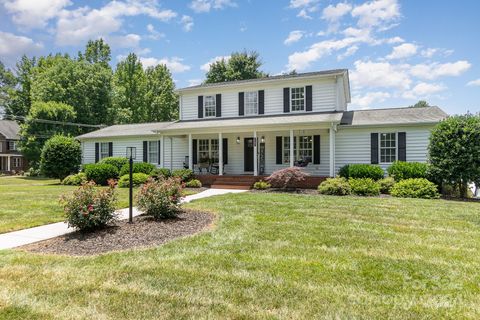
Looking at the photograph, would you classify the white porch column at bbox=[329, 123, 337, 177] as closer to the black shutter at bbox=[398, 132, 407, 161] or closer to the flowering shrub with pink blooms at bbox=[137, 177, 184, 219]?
the black shutter at bbox=[398, 132, 407, 161]

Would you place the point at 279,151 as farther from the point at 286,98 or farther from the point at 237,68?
the point at 237,68

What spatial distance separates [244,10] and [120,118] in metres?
25.3

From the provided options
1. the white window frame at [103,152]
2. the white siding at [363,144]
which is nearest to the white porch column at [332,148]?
the white siding at [363,144]

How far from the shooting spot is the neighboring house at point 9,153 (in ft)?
132

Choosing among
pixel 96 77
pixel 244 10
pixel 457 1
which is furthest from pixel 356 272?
pixel 96 77

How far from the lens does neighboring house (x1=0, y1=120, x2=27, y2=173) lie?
132ft

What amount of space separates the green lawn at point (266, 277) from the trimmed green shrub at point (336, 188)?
235 inches

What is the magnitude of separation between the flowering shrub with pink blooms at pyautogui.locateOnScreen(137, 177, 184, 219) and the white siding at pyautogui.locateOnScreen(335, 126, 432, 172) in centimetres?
1054

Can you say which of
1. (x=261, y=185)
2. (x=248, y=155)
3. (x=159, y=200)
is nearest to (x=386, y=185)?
(x=261, y=185)

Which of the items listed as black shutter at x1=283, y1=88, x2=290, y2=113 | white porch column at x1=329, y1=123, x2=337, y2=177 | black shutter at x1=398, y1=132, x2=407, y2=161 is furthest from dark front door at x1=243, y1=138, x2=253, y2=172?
black shutter at x1=398, y1=132, x2=407, y2=161

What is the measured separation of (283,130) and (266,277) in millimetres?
12156

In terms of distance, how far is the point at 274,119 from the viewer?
16.4 metres

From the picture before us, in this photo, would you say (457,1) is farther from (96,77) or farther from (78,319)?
(96,77)

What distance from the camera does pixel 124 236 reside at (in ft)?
19.7
